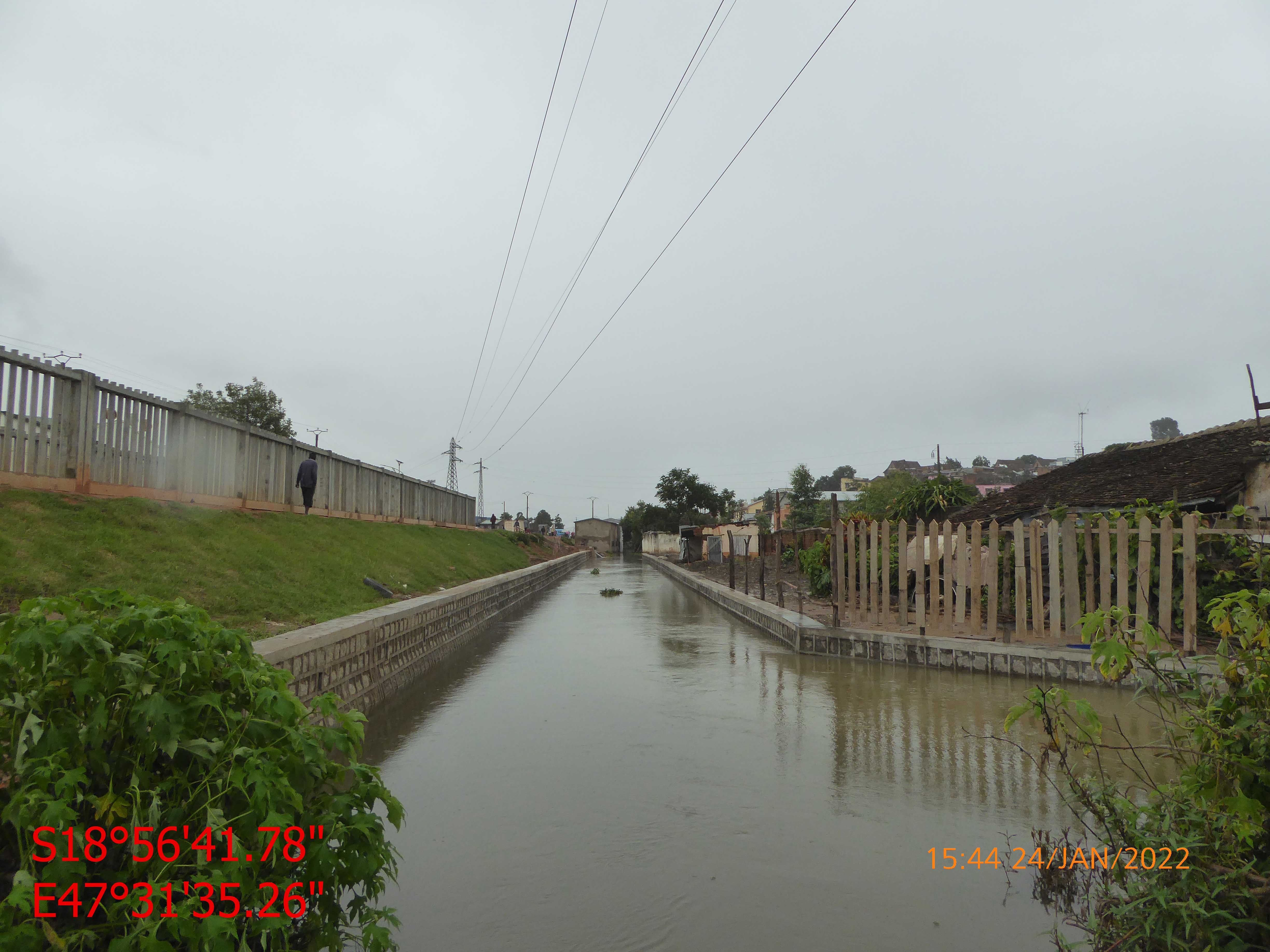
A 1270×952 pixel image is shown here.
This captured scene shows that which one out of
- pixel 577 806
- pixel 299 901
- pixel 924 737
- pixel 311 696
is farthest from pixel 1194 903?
pixel 311 696

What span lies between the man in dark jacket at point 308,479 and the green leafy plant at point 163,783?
1312cm

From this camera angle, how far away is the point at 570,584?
1246 inches

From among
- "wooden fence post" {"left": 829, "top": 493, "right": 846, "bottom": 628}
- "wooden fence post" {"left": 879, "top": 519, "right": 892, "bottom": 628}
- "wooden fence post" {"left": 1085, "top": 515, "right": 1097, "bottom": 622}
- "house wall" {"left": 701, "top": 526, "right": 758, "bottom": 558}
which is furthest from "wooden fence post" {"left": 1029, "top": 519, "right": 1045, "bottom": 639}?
"house wall" {"left": 701, "top": 526, "right": 758, "bottom": 558}

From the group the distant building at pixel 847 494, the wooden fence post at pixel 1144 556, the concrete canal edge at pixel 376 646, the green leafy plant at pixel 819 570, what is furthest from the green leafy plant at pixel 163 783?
the distant building at pixel 847 494

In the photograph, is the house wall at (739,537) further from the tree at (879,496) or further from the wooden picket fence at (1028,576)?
the wooden picket fence at (1028,576)

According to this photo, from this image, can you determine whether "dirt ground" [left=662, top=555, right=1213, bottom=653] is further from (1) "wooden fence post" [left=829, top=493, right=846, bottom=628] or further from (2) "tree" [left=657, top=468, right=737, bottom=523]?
(2) "tree" [left=657, top=468, right=737, bottom=523]

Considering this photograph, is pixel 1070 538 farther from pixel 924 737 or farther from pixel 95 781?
pixel 95 781

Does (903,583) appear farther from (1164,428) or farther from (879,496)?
(1164,428)

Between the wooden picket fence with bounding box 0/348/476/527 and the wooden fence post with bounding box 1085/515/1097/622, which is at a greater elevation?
the wooden picket fence with bounding box 0/348/476/527

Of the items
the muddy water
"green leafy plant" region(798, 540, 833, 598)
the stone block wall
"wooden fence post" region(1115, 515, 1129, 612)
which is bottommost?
the muddy water

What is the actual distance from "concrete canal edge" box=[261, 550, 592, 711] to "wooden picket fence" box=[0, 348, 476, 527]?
3.63 meters

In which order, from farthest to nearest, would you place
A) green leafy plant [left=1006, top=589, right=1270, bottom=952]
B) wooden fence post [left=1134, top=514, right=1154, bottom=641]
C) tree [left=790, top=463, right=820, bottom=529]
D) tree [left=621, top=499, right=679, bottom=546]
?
tree [left=621, top=499, right=679, bottom=546] < tree [left=790, top=463, right=820, bottom=529] < wooden fence post [left=1134, top=514, right=1154, bottom=641] < green leafy plant [left=1006, top=589, right=1270, bottom=952]

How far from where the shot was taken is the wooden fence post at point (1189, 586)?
7.52m

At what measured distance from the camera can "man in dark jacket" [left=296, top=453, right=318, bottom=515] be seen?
14.5 m
